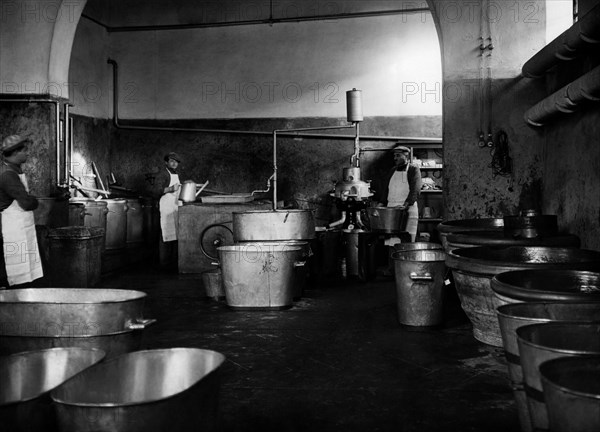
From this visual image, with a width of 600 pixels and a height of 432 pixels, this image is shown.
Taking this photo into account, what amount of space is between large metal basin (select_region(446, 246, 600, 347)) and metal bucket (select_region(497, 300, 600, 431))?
1138 mm

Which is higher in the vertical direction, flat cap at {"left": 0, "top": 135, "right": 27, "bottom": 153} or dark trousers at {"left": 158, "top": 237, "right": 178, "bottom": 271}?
flat cap at {"left": 0, "top": 135, "right": 27, "bottom": 153}

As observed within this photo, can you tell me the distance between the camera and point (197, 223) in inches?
345

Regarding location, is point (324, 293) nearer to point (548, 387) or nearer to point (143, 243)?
point (143, 243)

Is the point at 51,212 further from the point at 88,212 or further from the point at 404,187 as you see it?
the point at 404,187

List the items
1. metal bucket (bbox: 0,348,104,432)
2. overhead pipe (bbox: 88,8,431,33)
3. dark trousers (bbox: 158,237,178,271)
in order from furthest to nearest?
overhead pipe (bbox: 88,8,431,33)
dark trousers (bbox: 158,237,178,271)
metal bucket (bbox: 0,348,104,432)

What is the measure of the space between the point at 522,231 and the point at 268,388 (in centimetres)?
217

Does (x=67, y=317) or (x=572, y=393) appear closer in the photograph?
(x=572, y=393)

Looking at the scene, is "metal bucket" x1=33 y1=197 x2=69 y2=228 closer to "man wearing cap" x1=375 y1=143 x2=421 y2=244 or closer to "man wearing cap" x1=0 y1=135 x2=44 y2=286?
"man wearing cap" x1=0 y1=135 x2=44 y2=286

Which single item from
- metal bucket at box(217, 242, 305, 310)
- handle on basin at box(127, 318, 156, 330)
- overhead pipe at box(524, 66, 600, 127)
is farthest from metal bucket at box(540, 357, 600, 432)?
metal bucket at box(217, 242, 305, 310)

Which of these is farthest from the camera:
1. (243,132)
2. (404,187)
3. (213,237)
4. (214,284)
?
(243,132)

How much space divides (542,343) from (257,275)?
408cm

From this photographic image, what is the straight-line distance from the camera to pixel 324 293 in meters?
7.11

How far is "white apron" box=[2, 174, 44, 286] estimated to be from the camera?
5.90m

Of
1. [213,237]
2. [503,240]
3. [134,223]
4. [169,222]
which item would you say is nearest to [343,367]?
[503,240]
